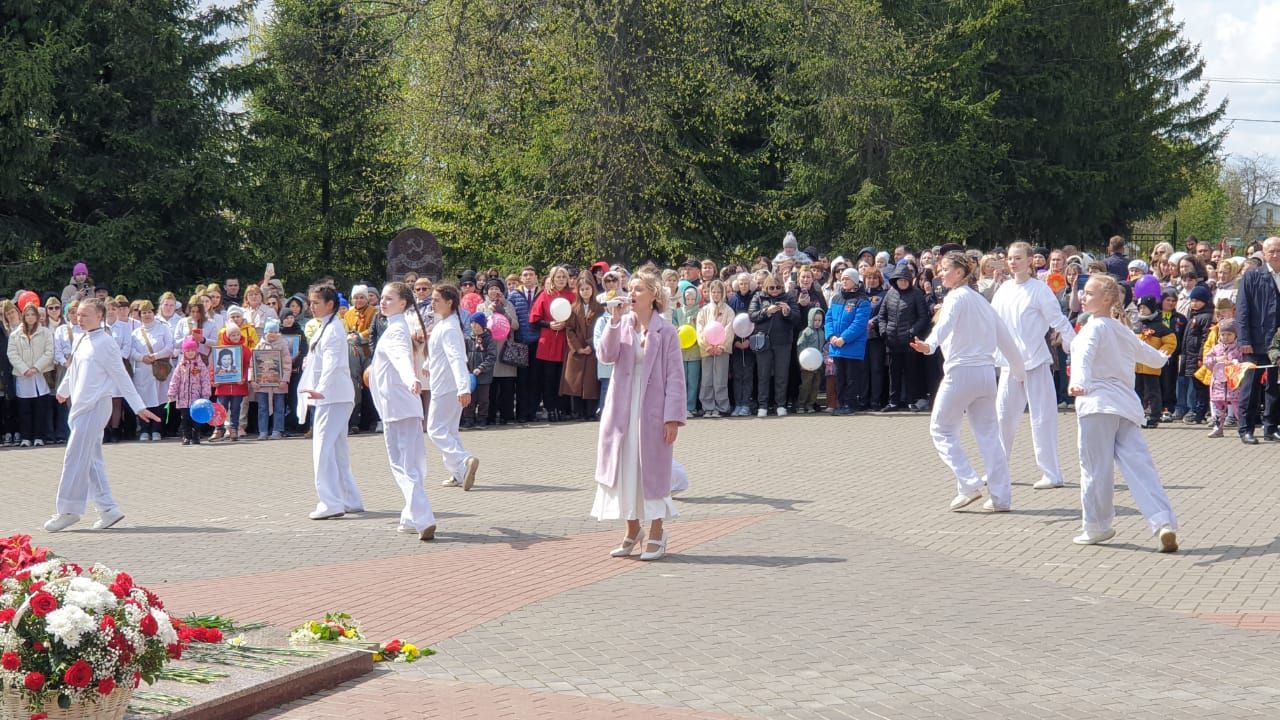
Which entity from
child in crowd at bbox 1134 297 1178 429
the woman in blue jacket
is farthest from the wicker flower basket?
the woman in blue jacket

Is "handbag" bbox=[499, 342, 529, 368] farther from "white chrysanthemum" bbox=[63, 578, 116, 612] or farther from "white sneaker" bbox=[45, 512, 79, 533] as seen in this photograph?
"white chrysanthemum" bbox=[63, 578, 116, 612]

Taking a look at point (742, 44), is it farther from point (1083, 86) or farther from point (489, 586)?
point (489, 586)

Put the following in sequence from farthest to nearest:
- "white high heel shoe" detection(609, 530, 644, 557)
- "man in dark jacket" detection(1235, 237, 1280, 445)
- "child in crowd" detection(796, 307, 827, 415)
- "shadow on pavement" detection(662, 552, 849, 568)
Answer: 1. "child in crowd" detection(796, 307, 827, 415)
2. "man in dark jacket" detection(1235, 237, 1280, 445)
3. "white high heel shoe" detection(609, 530, 644, 557)
4. "shadow on pavement" detection(662, 552, 849, 568)

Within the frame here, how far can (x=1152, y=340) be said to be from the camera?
1806cm

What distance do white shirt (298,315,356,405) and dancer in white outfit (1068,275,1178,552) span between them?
19.2 ft

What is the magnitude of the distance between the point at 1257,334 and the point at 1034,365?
15.1 ft

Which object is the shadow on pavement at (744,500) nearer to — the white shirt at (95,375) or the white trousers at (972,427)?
the white trousers at (972,427)

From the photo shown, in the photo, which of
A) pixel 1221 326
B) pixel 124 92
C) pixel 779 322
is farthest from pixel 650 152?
pixel 1221 326

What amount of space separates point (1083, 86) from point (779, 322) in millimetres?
23611

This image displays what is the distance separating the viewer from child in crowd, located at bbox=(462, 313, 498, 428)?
19.6 m

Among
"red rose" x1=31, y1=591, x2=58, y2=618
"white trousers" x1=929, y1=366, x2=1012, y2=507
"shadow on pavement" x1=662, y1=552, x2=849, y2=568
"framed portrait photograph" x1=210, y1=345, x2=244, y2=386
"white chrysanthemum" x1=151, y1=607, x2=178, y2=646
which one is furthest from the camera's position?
"framed portrait photograph" x1=210, y1=345, x2=244, y2=386

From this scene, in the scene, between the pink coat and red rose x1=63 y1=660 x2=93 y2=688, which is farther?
the pink coat

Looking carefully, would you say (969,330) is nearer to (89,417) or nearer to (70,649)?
(89,417)

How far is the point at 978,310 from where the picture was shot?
11.9 metres
